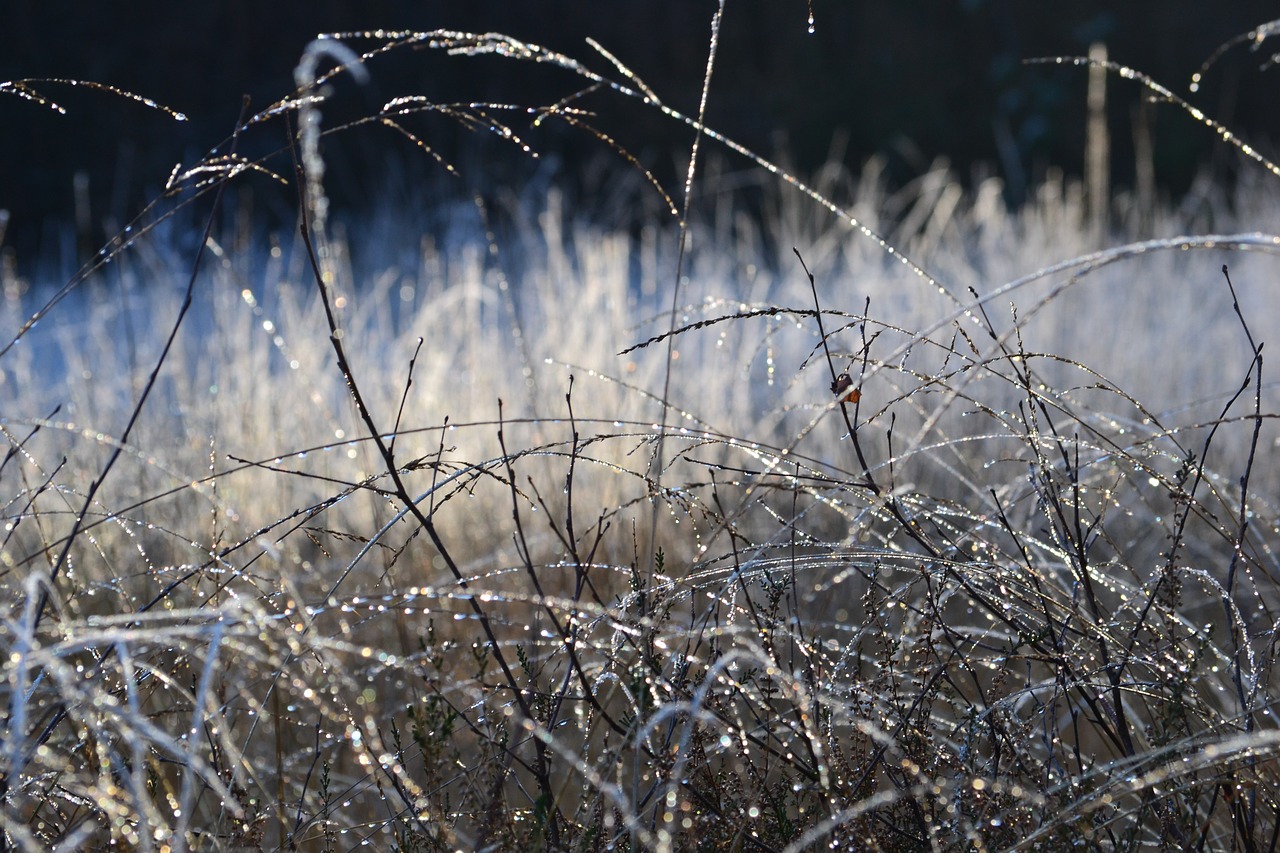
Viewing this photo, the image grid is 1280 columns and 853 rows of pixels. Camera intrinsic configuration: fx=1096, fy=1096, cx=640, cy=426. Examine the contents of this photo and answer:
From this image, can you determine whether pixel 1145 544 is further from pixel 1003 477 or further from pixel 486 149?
pixel 486 149

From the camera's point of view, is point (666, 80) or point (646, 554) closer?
point (646, 554)

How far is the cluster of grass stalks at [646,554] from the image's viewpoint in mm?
939

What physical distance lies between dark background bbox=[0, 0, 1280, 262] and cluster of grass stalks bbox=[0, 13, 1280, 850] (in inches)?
227

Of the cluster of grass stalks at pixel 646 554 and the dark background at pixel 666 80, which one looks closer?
the cluster of grass stalks at pixel 646 554

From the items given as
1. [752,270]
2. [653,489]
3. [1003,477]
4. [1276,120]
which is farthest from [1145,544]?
[1276,120]

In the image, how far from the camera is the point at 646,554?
262cm

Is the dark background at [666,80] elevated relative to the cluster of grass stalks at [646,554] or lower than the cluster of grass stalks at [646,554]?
elevated

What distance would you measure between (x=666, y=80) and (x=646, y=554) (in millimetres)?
10617

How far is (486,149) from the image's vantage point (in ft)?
31.7

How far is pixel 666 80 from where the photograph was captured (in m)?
12.4

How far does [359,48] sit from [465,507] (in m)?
6.62

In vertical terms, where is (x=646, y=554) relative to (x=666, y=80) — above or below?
below

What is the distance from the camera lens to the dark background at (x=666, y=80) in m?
10.6

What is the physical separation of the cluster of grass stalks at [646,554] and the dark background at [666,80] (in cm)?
576
